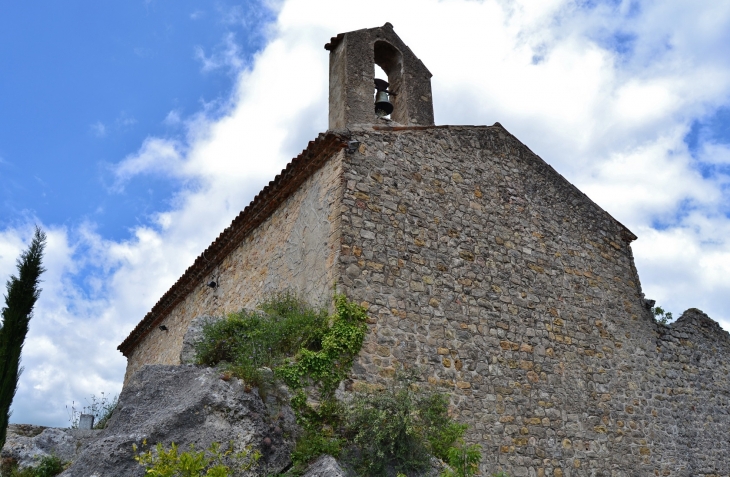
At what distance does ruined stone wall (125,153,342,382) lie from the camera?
856 cm

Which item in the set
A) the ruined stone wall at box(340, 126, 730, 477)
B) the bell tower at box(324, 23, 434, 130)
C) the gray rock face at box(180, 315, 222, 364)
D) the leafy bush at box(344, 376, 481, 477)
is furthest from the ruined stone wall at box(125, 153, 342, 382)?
the bell tower at box(324, 23, 434, 130)

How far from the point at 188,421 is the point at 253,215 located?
5.51 m

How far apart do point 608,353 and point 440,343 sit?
12.6 feet

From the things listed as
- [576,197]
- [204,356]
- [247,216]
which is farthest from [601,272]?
[204,356]

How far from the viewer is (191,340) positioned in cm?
779

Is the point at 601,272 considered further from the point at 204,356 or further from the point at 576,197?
the point at 204,356

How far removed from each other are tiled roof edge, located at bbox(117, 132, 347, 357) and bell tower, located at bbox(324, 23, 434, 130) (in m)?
1.45

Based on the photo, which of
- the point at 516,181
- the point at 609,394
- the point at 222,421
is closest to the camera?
the point at 222,421

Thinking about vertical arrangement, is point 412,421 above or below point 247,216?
below

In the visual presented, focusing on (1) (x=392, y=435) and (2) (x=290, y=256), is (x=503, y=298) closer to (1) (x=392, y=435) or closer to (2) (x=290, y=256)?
(2) (x=290, y=256)

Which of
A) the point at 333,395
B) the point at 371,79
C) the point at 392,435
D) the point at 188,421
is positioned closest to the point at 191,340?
the point at 188,421

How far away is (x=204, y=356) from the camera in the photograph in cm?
752

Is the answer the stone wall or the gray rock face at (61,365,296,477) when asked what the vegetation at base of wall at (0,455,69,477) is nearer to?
the gray rock face at (61,365,296,477)

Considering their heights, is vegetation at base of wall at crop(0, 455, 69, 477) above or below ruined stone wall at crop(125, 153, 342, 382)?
below
